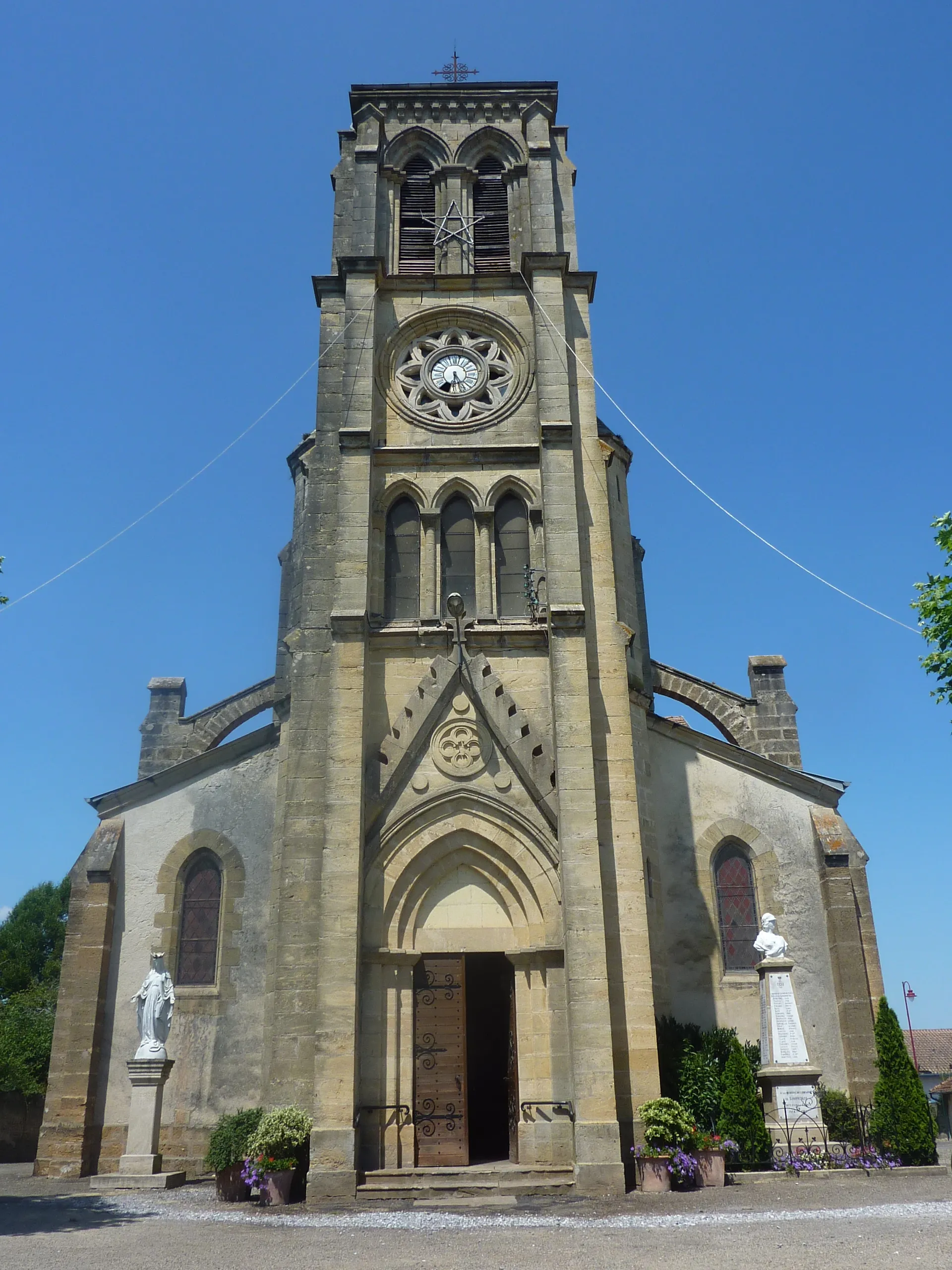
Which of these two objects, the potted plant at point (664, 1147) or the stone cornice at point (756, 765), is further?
the stone cornice at point (756, 765)

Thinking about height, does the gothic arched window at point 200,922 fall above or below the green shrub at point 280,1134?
above

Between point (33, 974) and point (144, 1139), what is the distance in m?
33.1

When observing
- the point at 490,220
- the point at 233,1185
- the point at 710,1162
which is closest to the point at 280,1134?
the point at 233,1185

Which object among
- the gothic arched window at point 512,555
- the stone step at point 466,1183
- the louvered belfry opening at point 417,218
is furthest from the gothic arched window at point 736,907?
the louvered belfry opening at point 417,218

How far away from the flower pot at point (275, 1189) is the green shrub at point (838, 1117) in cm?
878

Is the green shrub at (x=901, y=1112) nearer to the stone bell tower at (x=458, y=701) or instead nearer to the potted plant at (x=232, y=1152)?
the stone bell tower at (x=458, y=701)

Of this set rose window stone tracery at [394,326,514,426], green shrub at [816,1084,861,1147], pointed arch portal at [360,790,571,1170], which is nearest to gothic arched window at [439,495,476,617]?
rose window stone tracery at [394,326,514,426]

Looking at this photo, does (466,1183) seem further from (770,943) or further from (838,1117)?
(838,1117)

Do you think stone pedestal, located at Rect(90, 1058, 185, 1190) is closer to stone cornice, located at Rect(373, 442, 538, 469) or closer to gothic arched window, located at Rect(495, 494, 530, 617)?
gothic arched window, located at Rect(495, 494, 530, 617)

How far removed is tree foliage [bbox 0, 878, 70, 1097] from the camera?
3384cm

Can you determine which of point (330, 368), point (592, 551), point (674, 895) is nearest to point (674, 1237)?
point (674, 895)

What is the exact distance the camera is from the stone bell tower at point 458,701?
613 inches

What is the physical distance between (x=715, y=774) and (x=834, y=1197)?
9.54 meters

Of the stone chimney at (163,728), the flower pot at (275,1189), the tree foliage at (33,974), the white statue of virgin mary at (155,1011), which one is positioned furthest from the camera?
the tree foliage at (33,974)
